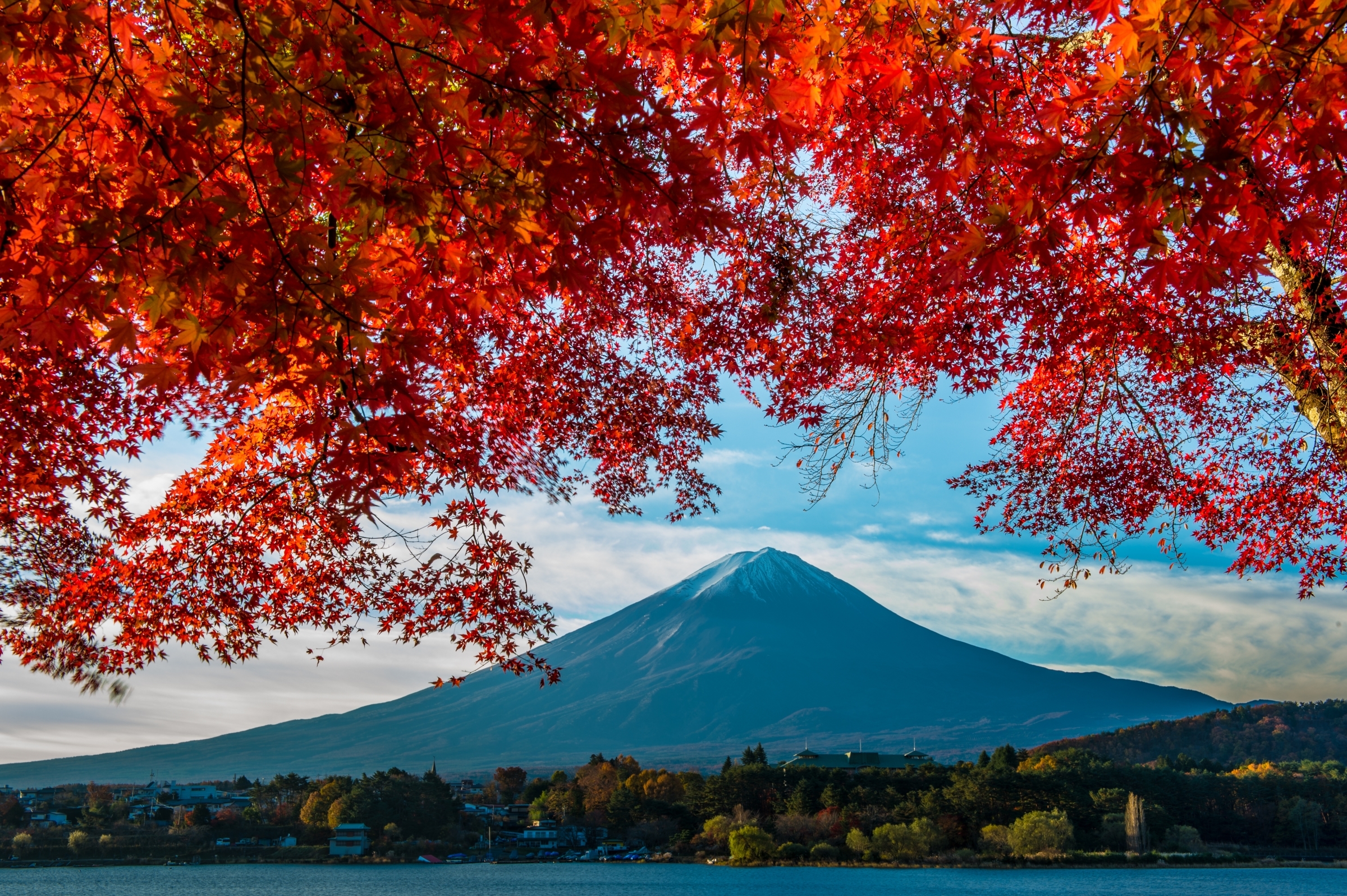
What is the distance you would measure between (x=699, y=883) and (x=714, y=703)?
321ft

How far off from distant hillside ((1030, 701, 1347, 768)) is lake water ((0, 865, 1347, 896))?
9267mm

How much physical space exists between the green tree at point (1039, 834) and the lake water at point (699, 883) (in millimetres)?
2512

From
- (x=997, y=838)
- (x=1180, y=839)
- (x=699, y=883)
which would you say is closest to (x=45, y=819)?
(x=699, y=883)

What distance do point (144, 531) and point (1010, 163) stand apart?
7747mm

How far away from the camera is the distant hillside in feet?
226

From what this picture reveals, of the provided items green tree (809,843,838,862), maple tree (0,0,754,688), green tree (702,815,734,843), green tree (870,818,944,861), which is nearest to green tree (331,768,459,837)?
green tree (702,815,734,843)

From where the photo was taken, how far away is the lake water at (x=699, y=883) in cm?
5044

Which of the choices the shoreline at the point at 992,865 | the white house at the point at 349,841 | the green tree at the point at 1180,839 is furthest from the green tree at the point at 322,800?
the green tree at the point at 1180,839

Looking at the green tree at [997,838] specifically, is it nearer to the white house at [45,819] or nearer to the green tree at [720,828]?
the green tree at [720,828]

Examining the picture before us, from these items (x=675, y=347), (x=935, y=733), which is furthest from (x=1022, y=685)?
(x=675, y=347)

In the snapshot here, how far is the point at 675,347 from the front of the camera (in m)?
9.55

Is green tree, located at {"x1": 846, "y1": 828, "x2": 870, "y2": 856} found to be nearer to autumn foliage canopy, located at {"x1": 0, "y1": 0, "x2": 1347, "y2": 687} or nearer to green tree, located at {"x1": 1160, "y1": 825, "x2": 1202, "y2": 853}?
green tree, located at {"x1": 1160, "y1": 825, "x2": 1202, "y2": 853}

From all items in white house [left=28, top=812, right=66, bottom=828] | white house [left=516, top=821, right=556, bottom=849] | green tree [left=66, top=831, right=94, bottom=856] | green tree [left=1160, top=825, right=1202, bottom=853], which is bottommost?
white house [left=516, top=821, right=556, bottom=849]

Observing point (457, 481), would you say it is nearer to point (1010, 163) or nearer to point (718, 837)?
point (1010, 163)
